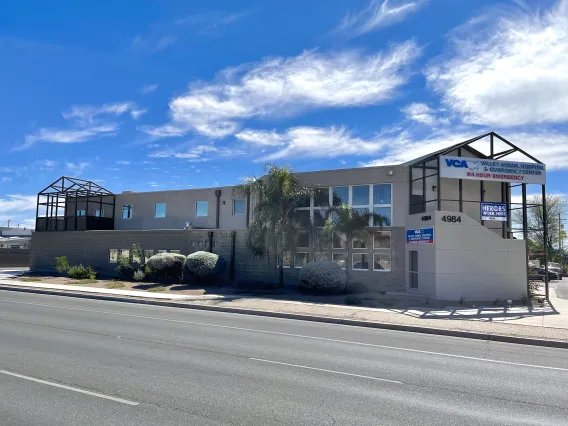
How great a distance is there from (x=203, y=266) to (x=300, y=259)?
4804 millimetres

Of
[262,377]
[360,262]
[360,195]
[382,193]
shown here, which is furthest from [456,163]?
[262,377]

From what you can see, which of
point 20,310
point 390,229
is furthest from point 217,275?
point 20,310

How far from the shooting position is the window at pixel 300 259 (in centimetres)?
2481

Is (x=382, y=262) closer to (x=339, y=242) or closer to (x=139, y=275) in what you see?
(x=339, y=242)

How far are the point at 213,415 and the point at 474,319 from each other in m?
→ 11.9

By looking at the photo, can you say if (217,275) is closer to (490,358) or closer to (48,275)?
(48,275)

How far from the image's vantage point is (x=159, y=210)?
109ft

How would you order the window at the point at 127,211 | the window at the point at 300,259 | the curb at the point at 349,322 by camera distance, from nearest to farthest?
the curb at the point at 349,322 → the window at the point at 300,259 → the window at the point at 127,211

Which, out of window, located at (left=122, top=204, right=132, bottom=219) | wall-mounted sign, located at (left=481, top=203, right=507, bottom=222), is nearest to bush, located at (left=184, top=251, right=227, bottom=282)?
window, located at (left=122, top=204, right=132, bottom=219)

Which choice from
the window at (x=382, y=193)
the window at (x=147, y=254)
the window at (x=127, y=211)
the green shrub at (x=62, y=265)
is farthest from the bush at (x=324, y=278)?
the window at (x=127, y=211)

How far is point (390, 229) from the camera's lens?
22.9 m

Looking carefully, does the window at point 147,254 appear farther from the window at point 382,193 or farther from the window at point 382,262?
the window at point 382,193

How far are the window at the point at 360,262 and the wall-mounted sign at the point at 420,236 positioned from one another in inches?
95.6

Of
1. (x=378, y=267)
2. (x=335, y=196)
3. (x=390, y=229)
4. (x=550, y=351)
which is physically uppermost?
(x=335, y=196)
